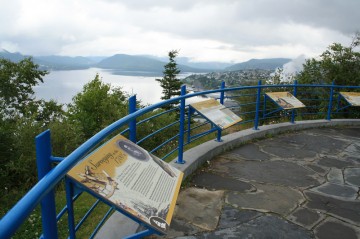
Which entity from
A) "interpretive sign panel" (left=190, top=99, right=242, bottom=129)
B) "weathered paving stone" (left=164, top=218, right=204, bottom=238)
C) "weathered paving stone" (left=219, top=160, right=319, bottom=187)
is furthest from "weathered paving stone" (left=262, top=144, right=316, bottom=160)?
"weathered paving stone" (left=164, top=218, right=204, bottom=238)

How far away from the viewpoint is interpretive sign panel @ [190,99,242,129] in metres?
4.65

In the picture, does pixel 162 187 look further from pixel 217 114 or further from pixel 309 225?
pixel 217 114

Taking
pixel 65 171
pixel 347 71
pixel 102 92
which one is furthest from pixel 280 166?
pixel 102 92

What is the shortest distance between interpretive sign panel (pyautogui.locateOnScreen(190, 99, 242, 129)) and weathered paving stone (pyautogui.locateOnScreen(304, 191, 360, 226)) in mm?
1631

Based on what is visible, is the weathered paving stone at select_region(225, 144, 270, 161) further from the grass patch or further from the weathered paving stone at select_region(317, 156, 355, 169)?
the grass patch

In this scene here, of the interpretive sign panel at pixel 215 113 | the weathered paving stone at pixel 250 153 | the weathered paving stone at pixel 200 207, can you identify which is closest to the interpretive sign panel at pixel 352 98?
the weathered paving stone at pixel 250 153

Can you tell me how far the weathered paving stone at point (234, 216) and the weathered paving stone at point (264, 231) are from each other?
7 cm

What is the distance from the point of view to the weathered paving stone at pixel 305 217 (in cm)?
315

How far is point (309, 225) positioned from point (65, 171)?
271 cm

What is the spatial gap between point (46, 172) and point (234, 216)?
2.34 metres

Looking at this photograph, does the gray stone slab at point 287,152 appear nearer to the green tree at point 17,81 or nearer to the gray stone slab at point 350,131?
the gray stone slab at point 350,131

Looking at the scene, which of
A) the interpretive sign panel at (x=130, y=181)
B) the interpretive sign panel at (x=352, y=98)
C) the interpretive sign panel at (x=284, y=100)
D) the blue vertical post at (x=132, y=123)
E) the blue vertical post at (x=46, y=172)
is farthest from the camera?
the interpretive sign panel at (x=352, y=98)

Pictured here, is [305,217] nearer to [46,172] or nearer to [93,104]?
[46,172]

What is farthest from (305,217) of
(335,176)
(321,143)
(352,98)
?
(352,98)
